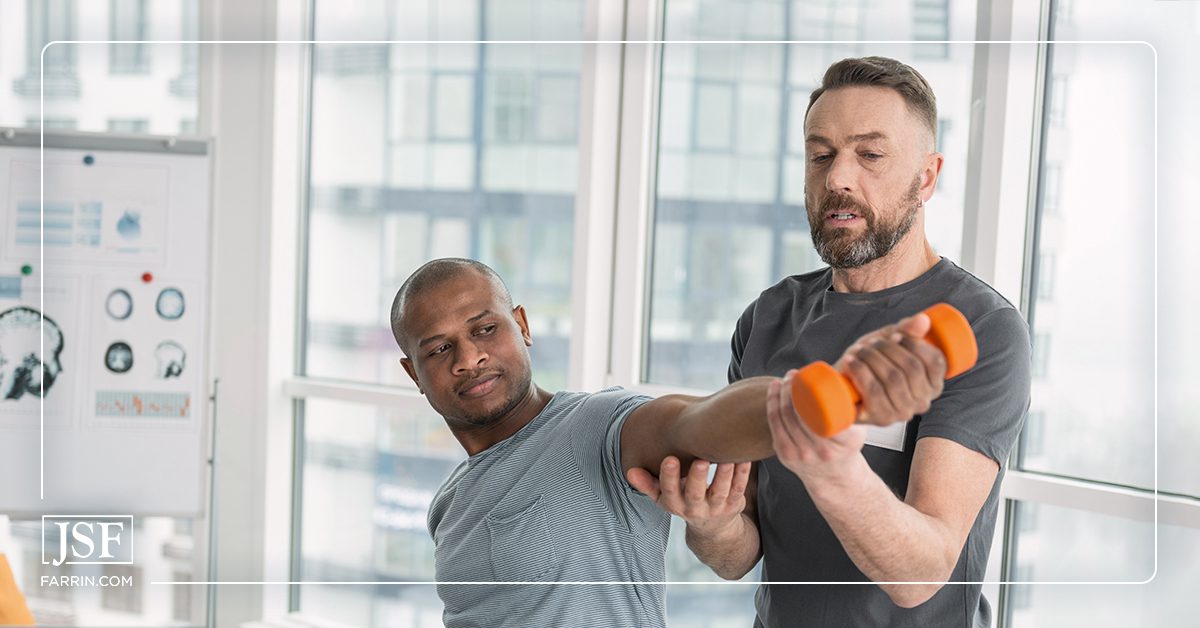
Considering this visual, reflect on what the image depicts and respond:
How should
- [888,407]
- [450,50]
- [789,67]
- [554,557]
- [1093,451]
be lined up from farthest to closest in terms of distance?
[450,50]
[789,67]
[1093,451]
[554,557]
[888,407]

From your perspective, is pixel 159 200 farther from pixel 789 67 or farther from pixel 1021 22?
pixel 1021 22

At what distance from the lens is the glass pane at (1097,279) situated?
4.78 feet

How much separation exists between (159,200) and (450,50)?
2.72 feet

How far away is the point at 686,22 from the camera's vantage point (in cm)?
181

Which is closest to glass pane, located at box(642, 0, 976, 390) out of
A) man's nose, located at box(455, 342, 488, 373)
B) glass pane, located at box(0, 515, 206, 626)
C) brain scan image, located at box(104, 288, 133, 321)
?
man's nose, located at box(455, 342, 488, 373)

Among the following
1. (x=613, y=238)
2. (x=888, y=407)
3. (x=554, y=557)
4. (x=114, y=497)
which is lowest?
(x=114, y=497)

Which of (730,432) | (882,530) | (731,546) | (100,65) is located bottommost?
(731,546)

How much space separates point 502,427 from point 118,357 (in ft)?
4.42

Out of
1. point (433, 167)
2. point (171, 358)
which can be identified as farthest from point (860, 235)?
point (171, 358)

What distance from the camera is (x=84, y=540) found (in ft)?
5.81

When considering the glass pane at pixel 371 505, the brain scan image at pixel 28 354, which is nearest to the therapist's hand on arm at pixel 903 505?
the glass pane at pixel 371 505

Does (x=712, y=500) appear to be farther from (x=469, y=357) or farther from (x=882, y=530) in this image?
(x=469, y=357)

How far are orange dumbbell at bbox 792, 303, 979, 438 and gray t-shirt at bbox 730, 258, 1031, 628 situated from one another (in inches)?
12.4

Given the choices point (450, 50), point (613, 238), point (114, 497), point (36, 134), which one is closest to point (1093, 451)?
point (613, 238)
